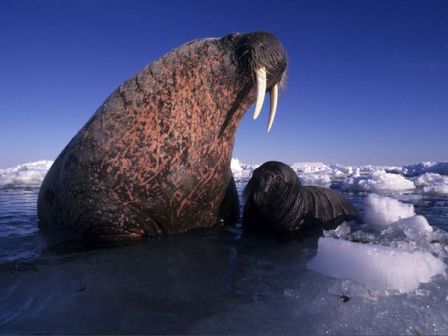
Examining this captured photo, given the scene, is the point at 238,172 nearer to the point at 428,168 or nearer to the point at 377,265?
the point at 428,168

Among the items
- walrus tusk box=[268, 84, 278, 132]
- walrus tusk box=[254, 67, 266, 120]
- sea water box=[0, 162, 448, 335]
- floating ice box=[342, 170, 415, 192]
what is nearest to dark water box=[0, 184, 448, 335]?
sea water box=[0, 162, 448, 335]

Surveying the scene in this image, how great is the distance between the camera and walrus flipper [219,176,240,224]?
4488 mm

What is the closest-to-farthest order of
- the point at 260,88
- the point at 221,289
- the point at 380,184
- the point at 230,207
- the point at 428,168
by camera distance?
the point at 221,289
the point at 260,88
the point at 230,207
the point at 380,184
the point at 428,168

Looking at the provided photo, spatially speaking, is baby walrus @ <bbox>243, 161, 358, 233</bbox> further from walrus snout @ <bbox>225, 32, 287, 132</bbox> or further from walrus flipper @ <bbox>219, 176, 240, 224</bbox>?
walrus snout @ <bbox>225, 32, 287, 132</bbox>

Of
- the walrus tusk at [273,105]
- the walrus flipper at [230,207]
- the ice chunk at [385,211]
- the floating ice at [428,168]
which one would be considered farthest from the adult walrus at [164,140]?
the floating ice at [428,168]

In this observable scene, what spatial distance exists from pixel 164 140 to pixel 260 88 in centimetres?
103

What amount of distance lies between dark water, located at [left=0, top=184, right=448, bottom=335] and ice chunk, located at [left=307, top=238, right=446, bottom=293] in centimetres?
8

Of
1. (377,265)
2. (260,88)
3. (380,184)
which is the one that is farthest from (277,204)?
(380,184)

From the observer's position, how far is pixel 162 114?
12.3ft

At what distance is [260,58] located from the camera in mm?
3678

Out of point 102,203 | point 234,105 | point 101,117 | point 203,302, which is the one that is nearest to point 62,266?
point 102,203

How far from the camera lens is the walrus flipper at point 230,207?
4.49 meters

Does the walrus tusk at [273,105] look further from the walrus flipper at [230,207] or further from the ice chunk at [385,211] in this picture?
the ice chunk at [385,211]

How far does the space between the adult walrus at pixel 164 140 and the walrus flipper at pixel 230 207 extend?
430mm
